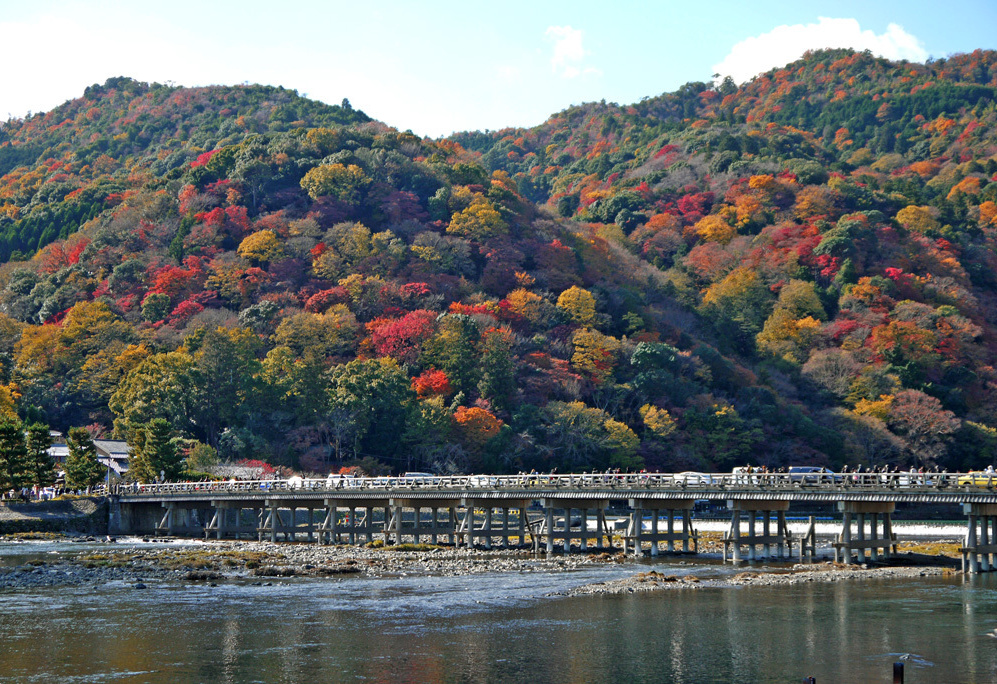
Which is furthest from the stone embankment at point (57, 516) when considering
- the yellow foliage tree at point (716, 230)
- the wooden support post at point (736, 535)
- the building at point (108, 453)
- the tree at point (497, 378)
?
the yellow foliage tree at point (716, 230)

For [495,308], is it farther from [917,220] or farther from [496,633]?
[496,633]

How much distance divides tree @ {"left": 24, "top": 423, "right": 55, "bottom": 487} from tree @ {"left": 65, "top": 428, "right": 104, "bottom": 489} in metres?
2.38

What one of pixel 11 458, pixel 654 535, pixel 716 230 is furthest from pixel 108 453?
pixel 716 230

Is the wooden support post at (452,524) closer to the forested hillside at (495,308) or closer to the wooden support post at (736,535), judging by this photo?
the wooden support post at (736,535)

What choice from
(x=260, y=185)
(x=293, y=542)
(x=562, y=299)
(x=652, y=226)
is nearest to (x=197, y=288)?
(x=260, y=185)

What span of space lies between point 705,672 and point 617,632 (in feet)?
17.5

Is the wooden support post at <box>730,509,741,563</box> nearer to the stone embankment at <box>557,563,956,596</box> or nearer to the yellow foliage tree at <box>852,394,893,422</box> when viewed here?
the stone embankment at <box>557,563,956,596</box>

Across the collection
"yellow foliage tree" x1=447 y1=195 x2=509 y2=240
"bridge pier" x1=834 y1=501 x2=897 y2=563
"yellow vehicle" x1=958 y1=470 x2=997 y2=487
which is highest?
"yellow foliage tree" x1=447 y1=195 x2=509 y2=240

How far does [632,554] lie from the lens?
5325cm

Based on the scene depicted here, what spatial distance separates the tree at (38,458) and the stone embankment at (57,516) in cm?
159

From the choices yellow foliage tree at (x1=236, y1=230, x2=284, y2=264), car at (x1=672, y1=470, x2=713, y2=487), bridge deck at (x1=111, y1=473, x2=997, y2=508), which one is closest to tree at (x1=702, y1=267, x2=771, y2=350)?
yellow foliage tree at (x1=236, y1=230, x2=284, y2=264)

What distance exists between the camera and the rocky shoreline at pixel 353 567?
4309 cm

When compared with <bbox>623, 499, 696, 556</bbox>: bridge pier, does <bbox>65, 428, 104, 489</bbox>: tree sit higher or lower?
higher

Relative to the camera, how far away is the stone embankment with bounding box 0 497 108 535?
6775 centimetres
